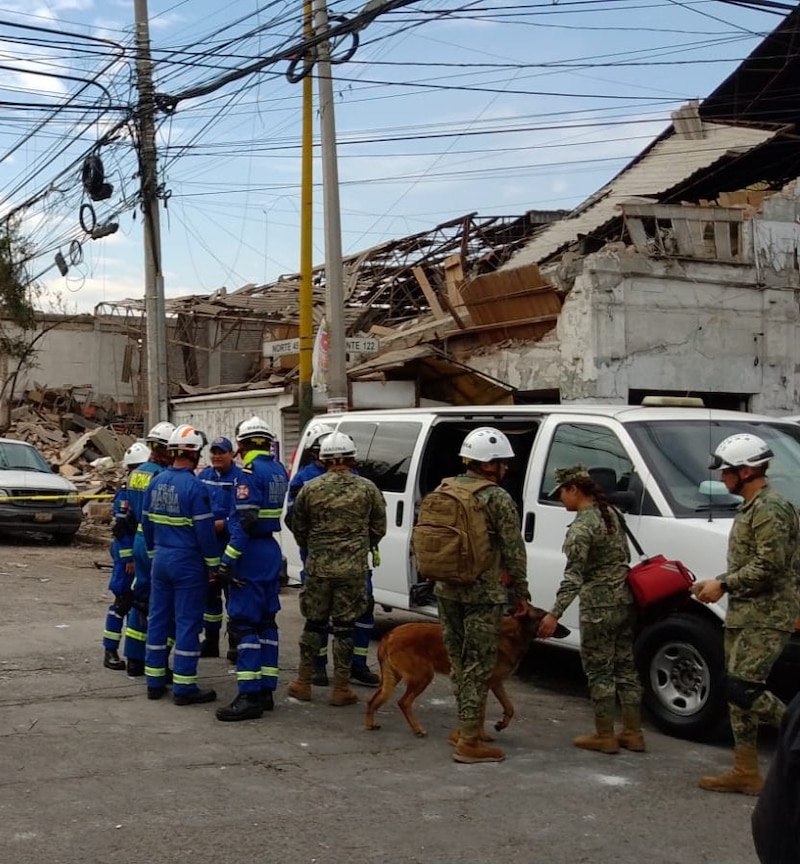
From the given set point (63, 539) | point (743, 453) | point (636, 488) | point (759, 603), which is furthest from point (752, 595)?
point (63, 539)

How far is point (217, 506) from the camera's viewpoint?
27.3 ft

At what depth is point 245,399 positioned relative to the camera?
20.4 meters

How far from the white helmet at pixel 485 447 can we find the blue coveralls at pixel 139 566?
255 cm

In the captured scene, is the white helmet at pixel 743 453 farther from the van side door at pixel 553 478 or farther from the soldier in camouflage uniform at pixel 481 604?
the van side door at pixel 553 478

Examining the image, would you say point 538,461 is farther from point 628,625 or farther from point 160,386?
point 160,386

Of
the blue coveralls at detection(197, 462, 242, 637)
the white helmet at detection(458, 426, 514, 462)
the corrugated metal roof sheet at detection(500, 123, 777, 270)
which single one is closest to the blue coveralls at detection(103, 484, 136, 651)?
the blue coveralls at detection(197, 462, 242, 637)

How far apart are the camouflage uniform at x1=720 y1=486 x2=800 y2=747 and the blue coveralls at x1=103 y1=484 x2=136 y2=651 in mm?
4544

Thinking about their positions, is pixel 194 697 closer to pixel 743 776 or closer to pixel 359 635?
pixel 359 635

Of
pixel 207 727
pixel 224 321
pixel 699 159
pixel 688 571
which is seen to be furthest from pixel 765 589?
pixel 224 321

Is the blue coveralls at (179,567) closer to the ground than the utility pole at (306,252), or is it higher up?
closer to the ground

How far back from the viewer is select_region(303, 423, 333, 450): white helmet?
9.62 metres

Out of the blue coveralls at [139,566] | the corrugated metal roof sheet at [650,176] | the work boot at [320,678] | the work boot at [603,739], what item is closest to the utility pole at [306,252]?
the corrugated metal roof sheet at [650,176]

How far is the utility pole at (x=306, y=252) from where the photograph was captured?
14.9 metres

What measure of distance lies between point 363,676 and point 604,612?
240 centimetres
